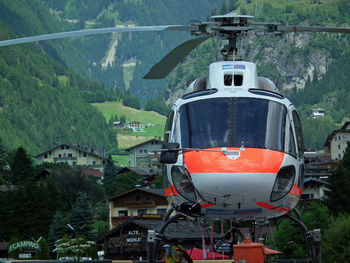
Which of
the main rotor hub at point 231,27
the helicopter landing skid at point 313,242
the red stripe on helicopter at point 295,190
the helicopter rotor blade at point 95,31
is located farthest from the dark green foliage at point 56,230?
the red stripe on helicopter at point 295,190

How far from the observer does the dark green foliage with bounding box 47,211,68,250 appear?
120 m

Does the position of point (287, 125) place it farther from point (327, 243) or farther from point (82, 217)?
point (82, 217)

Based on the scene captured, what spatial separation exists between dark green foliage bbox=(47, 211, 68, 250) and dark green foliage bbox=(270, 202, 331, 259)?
131ft

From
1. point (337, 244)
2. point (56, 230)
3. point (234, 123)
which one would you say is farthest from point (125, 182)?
point (234, 123)

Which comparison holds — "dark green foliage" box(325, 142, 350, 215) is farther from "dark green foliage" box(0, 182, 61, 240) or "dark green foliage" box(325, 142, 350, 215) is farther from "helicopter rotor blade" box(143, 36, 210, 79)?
"helicopter rotor blade" box(143, 36, 210, 79)

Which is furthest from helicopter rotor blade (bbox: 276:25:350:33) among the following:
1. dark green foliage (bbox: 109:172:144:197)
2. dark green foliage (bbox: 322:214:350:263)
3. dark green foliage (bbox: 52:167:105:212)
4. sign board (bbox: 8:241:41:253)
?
dark green foliage (bbox: 109:172:144:197)

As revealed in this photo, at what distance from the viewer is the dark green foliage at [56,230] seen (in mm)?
120000

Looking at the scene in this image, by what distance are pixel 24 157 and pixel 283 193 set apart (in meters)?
152

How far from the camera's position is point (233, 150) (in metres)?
21.4

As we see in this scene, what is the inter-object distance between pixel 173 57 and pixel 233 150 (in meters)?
5.23

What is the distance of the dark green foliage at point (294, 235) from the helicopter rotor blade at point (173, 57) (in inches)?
1813

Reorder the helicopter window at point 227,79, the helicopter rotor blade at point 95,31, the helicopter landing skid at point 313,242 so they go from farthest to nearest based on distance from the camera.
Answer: the helicopter window at point 227,79
the helicopter landing skid at point 313,242
the helicopter rotor blade at point 95,31

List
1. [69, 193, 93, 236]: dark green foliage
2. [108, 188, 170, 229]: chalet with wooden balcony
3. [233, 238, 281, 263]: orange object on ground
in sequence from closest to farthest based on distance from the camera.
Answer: [233, 238, 281, 263]: orange object on ground
[69, 193, 93, 236]: dark green foliage
[108, 188, 170, 229]: chalet with wooden balcony

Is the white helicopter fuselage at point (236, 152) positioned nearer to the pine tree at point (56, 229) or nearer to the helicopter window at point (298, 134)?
the helicopter window at point (298, 134)
